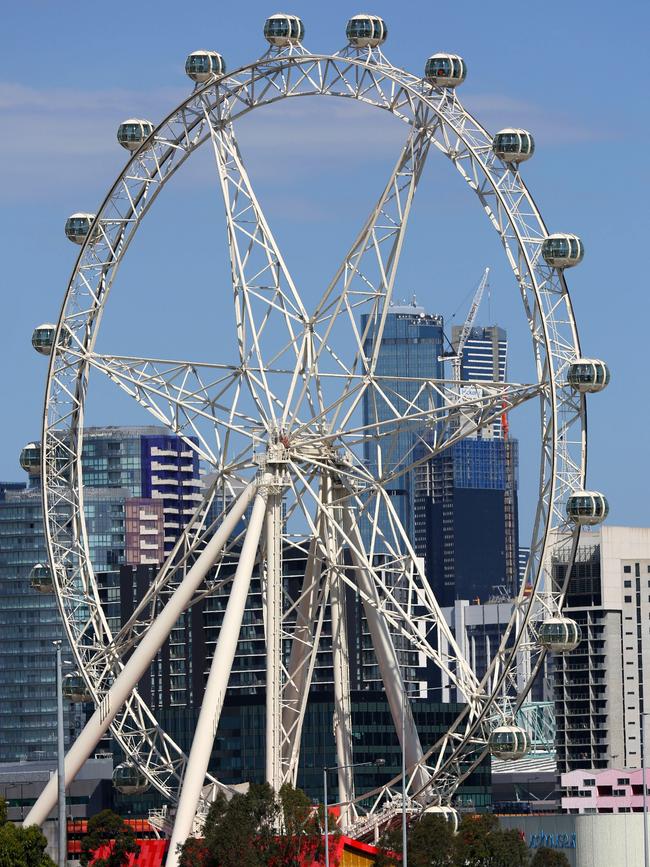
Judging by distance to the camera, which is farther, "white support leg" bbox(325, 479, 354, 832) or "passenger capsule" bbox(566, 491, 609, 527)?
"white support leg" bbox(325, 479, 354, 832)

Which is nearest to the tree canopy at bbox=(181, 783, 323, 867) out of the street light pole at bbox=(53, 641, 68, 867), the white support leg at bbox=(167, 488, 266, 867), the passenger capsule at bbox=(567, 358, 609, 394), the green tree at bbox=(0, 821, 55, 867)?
the white support leg at bbox=(167, 488, 266, 867)

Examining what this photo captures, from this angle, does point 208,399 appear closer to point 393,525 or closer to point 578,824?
point 393,525

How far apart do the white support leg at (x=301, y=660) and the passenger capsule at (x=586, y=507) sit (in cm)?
1219

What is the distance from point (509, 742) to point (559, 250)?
17899 millimetres

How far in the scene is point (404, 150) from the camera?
92938 mm

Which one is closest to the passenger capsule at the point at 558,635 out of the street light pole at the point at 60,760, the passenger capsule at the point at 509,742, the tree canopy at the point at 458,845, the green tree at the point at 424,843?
the passenger capsule at the point at 509,742

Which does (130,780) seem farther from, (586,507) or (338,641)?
(586,507)

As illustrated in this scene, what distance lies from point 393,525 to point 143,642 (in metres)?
11.2

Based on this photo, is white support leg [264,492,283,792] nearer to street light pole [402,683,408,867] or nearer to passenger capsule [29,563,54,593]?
street light pole [402,683,408,867]

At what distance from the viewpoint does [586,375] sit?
8575 centimetres

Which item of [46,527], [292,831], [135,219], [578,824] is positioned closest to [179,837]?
[292,831]

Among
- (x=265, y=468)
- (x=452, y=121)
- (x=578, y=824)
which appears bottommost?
(x=578, y=824)

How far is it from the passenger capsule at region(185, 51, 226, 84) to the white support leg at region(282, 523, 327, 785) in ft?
66.1

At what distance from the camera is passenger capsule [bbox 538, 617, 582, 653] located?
85.1 metres
